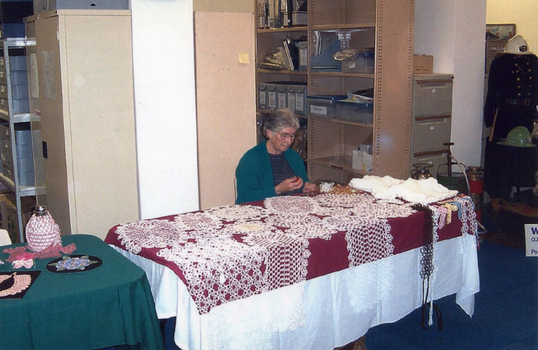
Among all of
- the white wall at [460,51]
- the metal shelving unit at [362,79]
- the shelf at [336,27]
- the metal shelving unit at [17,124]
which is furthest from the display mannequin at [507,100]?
the metal shelving unit at [17,124]

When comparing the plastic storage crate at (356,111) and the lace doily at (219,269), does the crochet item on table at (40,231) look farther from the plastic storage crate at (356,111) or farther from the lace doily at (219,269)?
the plastic storage crate at (356,111)

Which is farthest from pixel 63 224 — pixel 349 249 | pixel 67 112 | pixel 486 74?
pixel 486 74

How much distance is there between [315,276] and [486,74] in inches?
168

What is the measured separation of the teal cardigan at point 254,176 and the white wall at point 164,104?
32cm

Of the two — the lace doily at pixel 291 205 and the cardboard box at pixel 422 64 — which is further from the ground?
the cardboard box at pixel 422 64

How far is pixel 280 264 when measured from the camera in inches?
94.9

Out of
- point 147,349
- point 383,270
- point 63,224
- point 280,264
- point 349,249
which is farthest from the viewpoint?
point 63,224

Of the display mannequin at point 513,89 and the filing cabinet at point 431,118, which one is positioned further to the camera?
the display mannequin at point 513,89

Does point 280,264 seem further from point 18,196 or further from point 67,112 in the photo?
point 18,196

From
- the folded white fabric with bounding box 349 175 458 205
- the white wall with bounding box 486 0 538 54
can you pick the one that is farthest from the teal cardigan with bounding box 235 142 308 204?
the white wall with bounding box 486 0 538 54

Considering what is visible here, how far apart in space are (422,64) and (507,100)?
1.06 meters

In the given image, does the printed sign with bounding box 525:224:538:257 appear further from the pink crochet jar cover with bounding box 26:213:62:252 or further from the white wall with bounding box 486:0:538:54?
the white wall with bounding box 486:0:538:54

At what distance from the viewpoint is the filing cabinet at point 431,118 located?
5031mm

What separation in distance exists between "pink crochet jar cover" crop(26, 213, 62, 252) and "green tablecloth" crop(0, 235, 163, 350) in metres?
0.12
